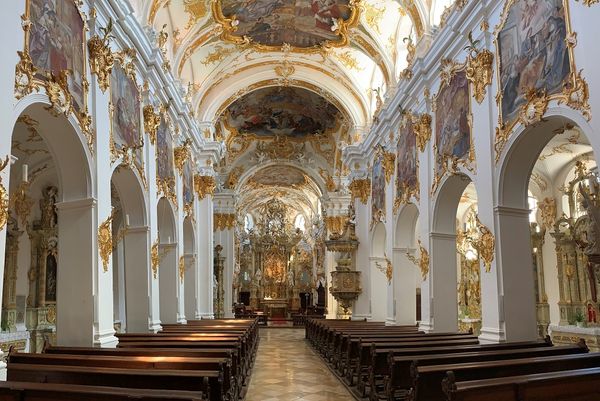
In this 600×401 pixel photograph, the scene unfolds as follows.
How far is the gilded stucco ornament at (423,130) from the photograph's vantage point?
13.8m

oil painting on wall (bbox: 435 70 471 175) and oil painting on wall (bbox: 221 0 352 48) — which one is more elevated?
oil painting on wall (bbox: 221 0 352 48)

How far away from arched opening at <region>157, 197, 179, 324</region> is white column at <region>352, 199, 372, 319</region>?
752cm

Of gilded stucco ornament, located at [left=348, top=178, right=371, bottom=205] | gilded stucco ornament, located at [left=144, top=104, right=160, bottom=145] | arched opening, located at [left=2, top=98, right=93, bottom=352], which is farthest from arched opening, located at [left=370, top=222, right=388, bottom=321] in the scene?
arched opening, located at [left=2, top=98, right=93, bottom=352]

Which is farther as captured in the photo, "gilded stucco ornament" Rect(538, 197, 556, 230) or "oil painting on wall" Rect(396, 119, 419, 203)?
"gilded stucco ornament" Rect(538, 197, 556, 230)

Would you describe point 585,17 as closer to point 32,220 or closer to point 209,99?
point 32,220

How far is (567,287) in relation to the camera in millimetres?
17453

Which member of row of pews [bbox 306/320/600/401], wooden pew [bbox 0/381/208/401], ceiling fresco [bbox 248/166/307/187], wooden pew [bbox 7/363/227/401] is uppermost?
ceiling fresco [bbox 248/166/307/187]

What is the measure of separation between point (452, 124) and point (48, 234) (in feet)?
37.1

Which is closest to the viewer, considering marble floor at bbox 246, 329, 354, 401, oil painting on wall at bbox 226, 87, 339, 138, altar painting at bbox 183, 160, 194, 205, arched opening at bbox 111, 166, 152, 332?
marble floor at bbox 246, 329, 354, 401

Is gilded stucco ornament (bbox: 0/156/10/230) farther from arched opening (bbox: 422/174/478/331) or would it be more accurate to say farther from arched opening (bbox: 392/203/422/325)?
arched opening (bbox: 392/203/422/325)

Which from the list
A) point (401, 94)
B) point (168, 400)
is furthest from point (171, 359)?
point (401, 94)

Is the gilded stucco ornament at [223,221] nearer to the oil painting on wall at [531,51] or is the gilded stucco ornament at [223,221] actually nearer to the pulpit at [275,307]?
the pulpit at [275,307]

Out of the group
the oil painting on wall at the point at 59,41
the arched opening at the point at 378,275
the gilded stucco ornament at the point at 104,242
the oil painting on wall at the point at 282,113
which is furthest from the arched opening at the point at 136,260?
the oil painting on wall at the point at 282,113

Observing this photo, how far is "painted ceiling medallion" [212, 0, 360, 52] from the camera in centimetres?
1662
